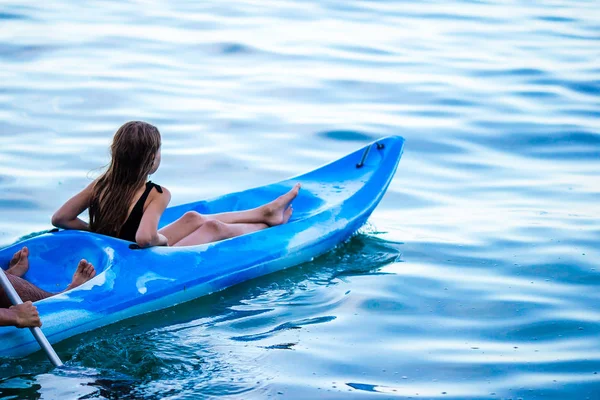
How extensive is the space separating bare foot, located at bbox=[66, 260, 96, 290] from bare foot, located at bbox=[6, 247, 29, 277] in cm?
33

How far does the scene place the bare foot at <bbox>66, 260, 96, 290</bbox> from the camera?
197 inches

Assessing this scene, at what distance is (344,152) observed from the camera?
8.77 meters

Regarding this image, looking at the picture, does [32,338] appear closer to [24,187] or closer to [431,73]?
[24,187]

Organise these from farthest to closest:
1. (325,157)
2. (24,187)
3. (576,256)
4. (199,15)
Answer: (199,15)
(325,157)
(24,187)
(576,256)

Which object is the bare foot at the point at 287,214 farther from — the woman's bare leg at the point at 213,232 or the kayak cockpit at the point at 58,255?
the kayak cockpit at the point at 58,255

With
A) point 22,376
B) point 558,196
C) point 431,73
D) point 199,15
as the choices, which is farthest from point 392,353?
point 199,15

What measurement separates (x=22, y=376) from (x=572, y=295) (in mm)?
3335

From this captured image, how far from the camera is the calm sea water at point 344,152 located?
15.5ft

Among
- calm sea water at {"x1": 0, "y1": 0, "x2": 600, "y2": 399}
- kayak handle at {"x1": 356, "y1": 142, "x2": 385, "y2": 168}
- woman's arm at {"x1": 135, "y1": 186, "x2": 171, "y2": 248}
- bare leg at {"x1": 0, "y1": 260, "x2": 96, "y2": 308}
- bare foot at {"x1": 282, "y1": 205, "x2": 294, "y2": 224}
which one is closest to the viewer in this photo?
bare leg at {"x1": 0, "y1": 260, "x2": 96, "y2": 308}

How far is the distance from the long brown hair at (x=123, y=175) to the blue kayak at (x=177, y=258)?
0.13 metres

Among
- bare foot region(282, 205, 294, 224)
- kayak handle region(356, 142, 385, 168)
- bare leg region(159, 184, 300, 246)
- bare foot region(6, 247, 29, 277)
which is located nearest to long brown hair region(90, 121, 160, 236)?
bare foot region(6, 247, 29, 277)

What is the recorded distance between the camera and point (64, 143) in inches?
339

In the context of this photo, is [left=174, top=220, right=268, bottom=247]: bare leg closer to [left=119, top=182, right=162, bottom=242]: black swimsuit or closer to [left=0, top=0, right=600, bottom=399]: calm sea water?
[left=0, top=0, right=600, bottom=399]: calm sea water

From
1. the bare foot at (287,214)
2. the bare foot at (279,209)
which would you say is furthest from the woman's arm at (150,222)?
the bare foot at (287,214)
